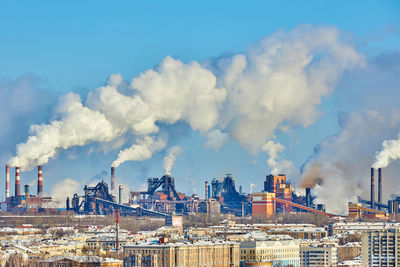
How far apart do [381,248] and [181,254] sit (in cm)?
984

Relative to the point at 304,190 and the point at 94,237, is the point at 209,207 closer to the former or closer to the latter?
the point at 304,190

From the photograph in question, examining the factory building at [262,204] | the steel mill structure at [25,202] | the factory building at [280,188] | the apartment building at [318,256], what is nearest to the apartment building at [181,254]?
the apartment building at [318,256]

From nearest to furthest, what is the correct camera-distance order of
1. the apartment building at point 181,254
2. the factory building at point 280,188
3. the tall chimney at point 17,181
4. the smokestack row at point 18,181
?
the apartment building at point 181,254
the smokestack row at point 18,181
the tall chimney at point 17,181
the factory building at point 280,188

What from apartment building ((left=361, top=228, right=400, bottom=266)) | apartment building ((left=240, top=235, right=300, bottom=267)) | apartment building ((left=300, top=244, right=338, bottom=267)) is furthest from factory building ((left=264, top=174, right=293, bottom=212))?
apartment building ((left=361, top=228, right=400, bottom=266))

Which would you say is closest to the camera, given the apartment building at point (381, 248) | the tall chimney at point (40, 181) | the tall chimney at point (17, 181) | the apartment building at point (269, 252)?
the apartment building at point (381, 248)

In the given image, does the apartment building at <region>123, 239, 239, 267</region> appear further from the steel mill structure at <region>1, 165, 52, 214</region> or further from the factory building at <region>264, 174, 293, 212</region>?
the factory building at <region>264, 174, 293, 212</region>

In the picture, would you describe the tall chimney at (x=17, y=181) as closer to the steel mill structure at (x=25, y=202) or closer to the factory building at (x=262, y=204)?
the steel mill structure at (x=25, y=202)

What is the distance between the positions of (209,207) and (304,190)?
982 centimetres

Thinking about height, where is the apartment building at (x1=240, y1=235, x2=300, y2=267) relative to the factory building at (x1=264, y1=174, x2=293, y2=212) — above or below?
below

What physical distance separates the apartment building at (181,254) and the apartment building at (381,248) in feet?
20.4

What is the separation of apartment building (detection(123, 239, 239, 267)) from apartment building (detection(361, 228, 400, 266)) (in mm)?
6209

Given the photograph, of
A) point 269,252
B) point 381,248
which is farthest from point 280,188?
point 381,248

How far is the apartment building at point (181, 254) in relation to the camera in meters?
Result: 53.3

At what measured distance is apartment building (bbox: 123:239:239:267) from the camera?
5334 centimetres
